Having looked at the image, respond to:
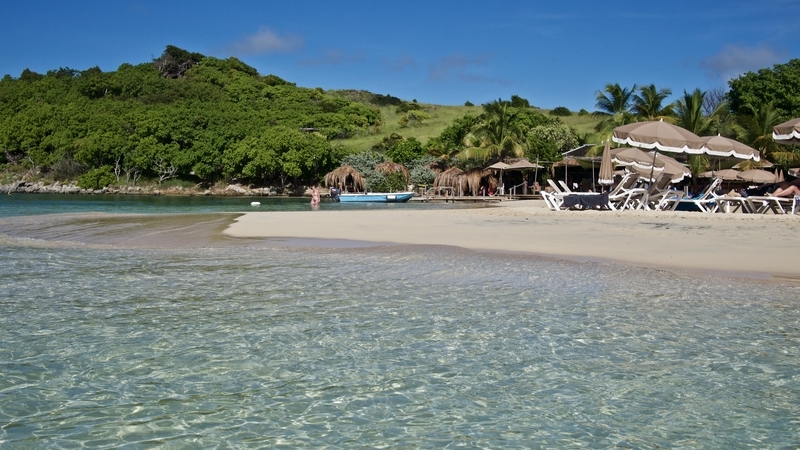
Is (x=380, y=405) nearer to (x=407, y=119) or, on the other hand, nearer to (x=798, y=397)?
(x=798, y=397)

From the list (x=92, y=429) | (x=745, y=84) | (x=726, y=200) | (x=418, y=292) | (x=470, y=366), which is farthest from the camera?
(x=745, y=84)

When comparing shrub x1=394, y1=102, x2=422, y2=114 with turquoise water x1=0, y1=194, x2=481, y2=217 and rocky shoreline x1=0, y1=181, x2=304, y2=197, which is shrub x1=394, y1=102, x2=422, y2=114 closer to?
rocky shoreline x1=0, y1=181, x2=304, y2=197

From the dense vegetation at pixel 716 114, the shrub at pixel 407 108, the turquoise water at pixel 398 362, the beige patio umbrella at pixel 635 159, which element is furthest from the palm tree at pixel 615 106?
the shrub at pixel 407 108

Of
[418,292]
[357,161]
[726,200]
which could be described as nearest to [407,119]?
[357,161]

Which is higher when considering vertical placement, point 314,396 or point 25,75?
point 25,75

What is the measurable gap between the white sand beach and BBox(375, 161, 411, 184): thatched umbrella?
85.9ft

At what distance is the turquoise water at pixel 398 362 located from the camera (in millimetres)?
3605

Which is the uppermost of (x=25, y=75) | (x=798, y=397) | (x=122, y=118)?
(x=25, y=75)

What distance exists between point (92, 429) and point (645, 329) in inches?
170

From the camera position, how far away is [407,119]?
7594 centimetres

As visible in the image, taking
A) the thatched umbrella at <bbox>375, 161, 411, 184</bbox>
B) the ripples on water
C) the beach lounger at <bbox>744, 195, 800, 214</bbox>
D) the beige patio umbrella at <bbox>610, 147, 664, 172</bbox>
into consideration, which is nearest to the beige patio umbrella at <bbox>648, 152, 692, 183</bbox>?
the beige patio umbrella at <bbox>610, 147, 664, 172</bbox>

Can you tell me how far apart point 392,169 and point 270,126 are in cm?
2230

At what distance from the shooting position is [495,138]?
1676 inches

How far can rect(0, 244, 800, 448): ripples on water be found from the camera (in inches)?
142
